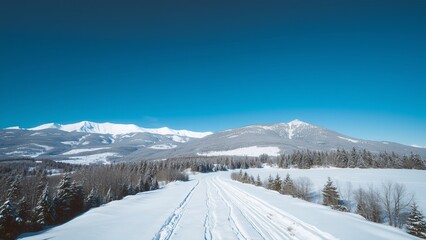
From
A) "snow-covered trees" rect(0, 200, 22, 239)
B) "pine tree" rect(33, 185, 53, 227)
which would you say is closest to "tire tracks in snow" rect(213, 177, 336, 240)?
"snow-covered trees" rect(0, 200, 22, 239)

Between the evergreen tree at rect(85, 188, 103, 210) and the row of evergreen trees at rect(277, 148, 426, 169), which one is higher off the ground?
the row of evergreen trees at rect(277, 148, 426, 169)

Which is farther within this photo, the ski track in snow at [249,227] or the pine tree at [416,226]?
the pine tree at [416,226]

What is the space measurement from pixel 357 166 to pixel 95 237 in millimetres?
103843

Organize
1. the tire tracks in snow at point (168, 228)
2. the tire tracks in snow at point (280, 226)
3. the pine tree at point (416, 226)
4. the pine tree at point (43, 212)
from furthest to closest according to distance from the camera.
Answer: the pine tree at point (43, 212), the pine tree at point (416, 226), the tire tracks in snow at point (168, 228), the tire tracks in snow at point (280, 226)

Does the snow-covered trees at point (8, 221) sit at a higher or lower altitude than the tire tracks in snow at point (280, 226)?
lower

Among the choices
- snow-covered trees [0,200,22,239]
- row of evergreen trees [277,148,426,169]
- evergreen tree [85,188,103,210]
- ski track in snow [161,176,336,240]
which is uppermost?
row of evergreen trees [277,148,426,169]

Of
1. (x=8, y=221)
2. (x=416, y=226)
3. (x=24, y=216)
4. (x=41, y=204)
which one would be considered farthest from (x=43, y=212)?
(x=416, y=226)

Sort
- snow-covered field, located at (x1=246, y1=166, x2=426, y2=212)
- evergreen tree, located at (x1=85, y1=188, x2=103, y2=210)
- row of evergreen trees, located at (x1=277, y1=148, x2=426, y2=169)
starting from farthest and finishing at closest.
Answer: row of evergreen trees, located at (x1=277, y1=148, x2=426, y2=169) → snow-covered field, located at (x1=246, y1=166, x2=426, y2=212) → evergreen tree, located at (x1=85, y1=188, x2=103, y2=210)

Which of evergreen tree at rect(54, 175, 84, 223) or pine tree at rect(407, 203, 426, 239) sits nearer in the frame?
pine tree at rect(407, 203, 426, 239)

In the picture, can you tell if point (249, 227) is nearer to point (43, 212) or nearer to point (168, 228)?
point (168, 228)

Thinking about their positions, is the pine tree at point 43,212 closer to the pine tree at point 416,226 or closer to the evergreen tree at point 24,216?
the evergreen tree at point 24,216

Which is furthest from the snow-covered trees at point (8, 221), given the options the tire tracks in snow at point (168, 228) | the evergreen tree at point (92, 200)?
the evergreen tree at point (92, 200)

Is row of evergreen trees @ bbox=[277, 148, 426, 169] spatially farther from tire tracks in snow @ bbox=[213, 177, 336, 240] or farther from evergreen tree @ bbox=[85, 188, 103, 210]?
evergreen tree @ bbox=[85, 188, 103, 210]

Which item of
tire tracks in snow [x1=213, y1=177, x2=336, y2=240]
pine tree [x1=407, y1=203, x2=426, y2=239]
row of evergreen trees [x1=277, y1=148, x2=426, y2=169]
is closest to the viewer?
tire tracks in snow [x1=213, y1=177, x2=336, y2=240]
